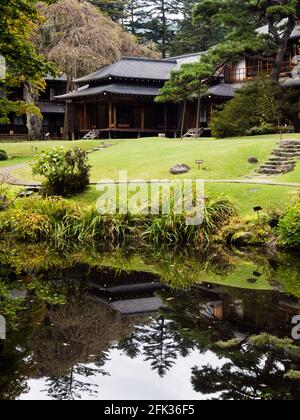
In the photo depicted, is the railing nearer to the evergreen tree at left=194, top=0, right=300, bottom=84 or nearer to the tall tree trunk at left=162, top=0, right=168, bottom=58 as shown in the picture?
the evergreen tree at left=194, top=0, right=300, bottom=84

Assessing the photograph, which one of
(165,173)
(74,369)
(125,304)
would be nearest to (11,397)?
(74,369)

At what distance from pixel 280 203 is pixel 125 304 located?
26.3ft

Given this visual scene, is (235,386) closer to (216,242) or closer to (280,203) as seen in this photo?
(216,242)

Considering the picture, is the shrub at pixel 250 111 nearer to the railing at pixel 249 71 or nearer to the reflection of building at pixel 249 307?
the railing at pixel 249 71

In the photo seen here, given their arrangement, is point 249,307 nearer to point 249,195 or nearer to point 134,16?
point 249,195

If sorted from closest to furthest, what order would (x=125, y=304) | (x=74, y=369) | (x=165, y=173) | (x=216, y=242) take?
1. (x=74, y=369)
2. (x=125, y=304)
3. (x=216, y=242)
4. (x=165, y=173)

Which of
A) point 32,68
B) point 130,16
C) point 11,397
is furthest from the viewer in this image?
point 130,16

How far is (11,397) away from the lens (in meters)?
5.64

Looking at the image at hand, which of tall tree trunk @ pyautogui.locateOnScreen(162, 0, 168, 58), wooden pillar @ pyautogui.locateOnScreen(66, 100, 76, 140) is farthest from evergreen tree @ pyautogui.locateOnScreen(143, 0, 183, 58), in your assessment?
wooden pillar @ pyautogui.locateOnScreen(66, 100, 76, 140)

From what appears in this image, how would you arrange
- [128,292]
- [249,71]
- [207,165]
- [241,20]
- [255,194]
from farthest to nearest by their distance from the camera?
1. [249,71]
2. [241,20]
3. [207,165]
4. [255,194]
5. [128,292]

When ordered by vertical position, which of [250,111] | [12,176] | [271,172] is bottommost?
[12,176]

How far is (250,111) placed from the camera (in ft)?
96.7

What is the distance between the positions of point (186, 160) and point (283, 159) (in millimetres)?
4036

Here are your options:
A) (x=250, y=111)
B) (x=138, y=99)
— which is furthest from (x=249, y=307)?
(x=138, y=99)
